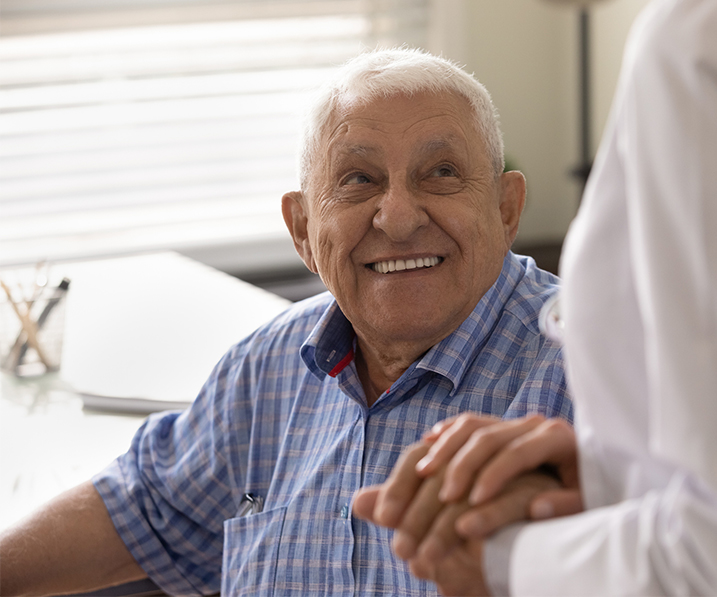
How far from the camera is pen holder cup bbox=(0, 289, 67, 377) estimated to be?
1.84m

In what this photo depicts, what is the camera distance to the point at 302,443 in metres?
1.22

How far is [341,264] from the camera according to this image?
47.5 inches

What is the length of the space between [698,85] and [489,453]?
0.30 meters

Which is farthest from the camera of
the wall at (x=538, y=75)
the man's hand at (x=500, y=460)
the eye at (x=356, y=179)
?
the wall at (x=538, y=75)

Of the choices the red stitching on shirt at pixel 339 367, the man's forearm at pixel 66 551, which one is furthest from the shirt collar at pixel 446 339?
the man's forearm at pixel 66 551

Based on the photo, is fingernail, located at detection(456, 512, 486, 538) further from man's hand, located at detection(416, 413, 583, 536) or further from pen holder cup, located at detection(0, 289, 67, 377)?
pen holder cup, located at detection(0, 289, 67, 377)

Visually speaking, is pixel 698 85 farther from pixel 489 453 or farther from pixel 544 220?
pixel 544 220

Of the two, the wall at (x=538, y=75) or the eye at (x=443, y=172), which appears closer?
the eye at (x=443, y=172)

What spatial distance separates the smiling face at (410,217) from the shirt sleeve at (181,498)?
315 millimetres

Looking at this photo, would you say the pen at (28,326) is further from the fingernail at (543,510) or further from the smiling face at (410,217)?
the fingernail at (543,510)

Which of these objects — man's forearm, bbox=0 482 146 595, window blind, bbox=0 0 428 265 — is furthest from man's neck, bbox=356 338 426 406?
window blind, bbox=0 0 428 265

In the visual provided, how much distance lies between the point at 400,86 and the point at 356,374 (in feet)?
1.42

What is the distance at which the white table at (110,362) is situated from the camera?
1423 mm

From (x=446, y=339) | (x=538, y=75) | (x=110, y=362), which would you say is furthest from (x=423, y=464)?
(x=538, y=75)
